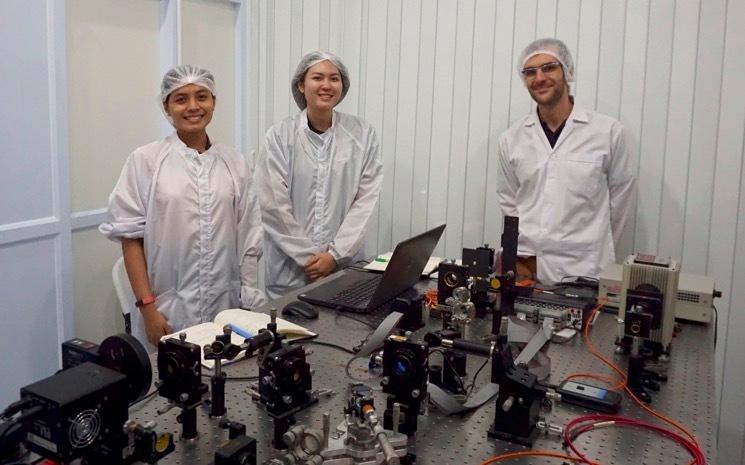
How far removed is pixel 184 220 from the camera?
234cm

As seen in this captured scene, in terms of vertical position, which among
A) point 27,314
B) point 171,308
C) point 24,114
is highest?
point 24,114

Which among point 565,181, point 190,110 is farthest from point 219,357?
point 565,181

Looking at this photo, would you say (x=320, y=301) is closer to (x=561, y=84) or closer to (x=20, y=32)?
(x=561, y=84)

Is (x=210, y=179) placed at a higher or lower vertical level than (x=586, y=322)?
higher

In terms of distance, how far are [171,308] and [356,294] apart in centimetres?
73

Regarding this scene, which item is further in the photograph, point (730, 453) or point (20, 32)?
point (730, 453)

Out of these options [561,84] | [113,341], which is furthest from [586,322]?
[113,341]

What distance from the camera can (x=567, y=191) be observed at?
2641 millimetres

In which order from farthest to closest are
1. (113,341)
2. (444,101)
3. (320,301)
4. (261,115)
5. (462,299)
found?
(261,115) → (444,101) → (320,301) → (462,299) → (113,341)

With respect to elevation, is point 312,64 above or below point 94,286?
above

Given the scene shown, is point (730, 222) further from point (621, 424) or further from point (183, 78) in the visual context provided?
point (183, 78)

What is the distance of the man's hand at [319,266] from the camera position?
2662mm

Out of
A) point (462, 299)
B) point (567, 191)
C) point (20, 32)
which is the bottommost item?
point (462, 299)

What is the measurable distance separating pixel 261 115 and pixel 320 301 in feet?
6.41
